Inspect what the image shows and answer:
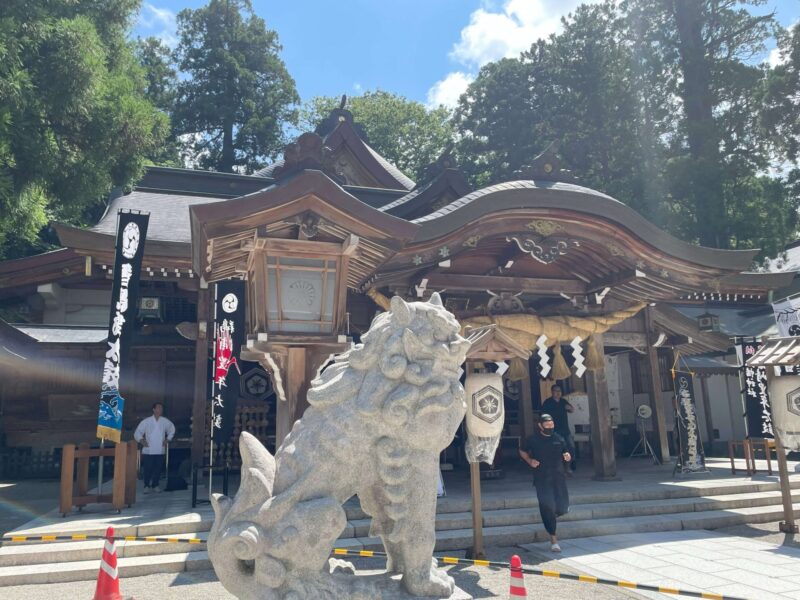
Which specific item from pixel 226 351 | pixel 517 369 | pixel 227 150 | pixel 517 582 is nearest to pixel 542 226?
pixel 517 369

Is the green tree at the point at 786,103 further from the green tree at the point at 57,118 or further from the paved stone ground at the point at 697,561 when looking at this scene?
the green tree at the point at 57,118

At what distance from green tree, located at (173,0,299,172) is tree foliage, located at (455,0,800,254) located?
1206cm

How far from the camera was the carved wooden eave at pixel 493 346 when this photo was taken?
7.22 m

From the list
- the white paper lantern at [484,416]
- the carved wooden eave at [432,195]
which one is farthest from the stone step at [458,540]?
the carved wooden eave at [432,195]

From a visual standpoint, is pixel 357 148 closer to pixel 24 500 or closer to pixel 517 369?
pixel 517 369

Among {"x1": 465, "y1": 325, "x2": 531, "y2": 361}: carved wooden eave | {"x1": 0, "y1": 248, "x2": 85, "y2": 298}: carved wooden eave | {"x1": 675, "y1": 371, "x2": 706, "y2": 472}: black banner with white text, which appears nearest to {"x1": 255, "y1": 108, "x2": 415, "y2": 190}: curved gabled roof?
{"x1": 0, "y1": 248, "x2": 85, "y2": 298}: carved wooden eave

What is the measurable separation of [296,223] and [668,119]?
76.0 ft

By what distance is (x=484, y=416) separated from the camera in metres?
6.59

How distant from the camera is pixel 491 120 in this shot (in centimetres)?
3431

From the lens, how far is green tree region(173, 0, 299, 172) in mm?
33156

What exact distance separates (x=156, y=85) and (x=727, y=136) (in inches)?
1201

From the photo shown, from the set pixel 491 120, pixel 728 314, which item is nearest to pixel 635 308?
pixel 728 314

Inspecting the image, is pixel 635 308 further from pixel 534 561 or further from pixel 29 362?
pixel 29 362

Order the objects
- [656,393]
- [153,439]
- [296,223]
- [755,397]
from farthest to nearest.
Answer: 1. [656,393]
2. [755,397]
3. [153,439]
4. [296,223]
